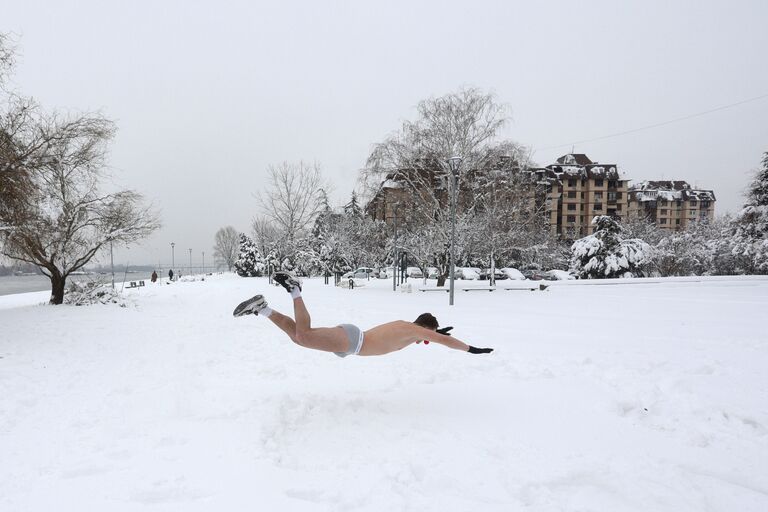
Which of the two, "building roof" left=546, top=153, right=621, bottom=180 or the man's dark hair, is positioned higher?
"building roof" left=546, top=153, right=621, bottom=180

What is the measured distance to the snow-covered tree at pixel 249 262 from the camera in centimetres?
6775

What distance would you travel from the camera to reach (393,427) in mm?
4016

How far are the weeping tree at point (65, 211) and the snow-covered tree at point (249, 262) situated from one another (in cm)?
4956

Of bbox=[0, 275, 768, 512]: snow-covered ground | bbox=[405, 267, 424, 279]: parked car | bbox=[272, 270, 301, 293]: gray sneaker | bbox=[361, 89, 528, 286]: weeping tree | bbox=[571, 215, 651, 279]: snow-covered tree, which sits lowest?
bbox=[0, 275, 768, 512]: snow-covered ground

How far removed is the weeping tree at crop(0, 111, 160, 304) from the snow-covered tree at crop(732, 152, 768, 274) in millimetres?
36982

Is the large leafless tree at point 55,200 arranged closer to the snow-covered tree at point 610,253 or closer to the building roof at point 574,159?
the snow-covered tree at point 610,253

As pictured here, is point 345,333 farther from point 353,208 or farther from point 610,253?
point 353,208

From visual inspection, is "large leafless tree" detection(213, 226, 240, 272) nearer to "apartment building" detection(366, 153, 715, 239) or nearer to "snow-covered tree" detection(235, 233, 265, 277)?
"snow-covered tree" detection(235, 233, 265, 277)

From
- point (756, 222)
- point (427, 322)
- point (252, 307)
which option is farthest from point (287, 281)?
point (756, 222)

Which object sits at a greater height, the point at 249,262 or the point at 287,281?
the point at 249,262

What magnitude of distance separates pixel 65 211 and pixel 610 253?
35.8 metres

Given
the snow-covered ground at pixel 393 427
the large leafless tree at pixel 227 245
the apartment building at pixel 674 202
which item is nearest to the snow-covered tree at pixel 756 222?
the snow-covered ground at pixel 393 427

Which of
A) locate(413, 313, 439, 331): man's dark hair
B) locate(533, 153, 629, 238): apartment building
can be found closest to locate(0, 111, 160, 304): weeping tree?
locate(413, 313, 439, 331): man's dark hair

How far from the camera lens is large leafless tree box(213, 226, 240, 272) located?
9644 centimetres
